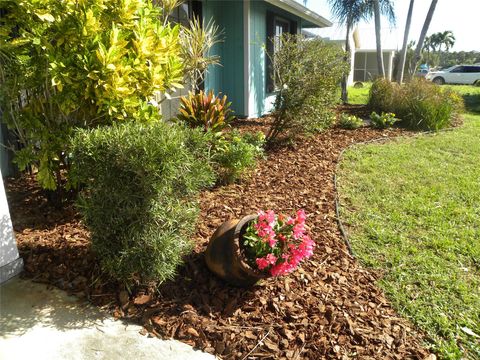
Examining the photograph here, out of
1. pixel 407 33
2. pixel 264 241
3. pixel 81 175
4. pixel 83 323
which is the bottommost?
pixel 83 323

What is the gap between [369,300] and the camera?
3.08m

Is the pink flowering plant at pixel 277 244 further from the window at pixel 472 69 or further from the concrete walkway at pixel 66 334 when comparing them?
the window at pixel 472 69

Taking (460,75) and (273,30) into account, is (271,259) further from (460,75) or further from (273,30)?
(460,75)

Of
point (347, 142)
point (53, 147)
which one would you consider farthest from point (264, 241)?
point (347, 142)

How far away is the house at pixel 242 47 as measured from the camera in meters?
9.05

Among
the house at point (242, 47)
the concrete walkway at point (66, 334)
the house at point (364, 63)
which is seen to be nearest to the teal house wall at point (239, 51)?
the house at point (242, 47)

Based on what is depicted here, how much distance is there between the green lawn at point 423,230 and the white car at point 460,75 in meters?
29.1

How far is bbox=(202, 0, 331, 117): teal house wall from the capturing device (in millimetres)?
9070

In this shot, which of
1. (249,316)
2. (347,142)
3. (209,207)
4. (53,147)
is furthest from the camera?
Answer: (347,142)

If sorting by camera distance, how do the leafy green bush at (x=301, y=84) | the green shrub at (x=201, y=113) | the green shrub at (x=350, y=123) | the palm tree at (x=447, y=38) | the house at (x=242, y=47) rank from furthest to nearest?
the palm tree at (x=447, y=38), the house at (x=242, y=47), the green shrub at (x=350, y=123), the leafy green bush at (x=301, y=84), the green shrub at (x=201, y=113)

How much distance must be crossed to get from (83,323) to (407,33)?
16659 millimetres

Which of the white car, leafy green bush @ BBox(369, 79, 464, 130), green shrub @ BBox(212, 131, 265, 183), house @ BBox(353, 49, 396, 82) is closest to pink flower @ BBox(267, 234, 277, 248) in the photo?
green shrub @ BBox(212, 131, 265, 183)

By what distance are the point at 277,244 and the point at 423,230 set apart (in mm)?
2074

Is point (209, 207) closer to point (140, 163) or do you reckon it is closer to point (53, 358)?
point (140, 163)
